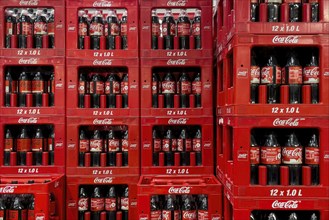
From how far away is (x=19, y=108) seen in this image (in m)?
4.09

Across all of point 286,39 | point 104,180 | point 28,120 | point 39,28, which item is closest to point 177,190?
point 104,180

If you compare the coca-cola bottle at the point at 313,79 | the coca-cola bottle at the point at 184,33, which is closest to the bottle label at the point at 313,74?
the coca-cola bottle at the point at 313,79

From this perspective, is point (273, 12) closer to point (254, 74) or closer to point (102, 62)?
point (254, 74)

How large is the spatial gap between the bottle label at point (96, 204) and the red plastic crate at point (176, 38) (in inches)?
58.3

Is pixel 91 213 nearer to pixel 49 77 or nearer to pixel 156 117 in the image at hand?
pixel 156 117

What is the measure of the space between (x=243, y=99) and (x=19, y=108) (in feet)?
7.59

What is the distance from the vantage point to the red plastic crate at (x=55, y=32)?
4.09 metres

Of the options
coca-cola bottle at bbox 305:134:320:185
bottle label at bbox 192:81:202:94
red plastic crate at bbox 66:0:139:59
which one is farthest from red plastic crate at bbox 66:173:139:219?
coca-cola bottle at bbox 305:134:320:185

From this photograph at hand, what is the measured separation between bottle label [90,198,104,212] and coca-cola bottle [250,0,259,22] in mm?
2250

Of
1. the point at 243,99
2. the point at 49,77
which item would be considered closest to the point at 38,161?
the point at 49,77

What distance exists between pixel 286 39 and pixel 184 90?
4.82 feet

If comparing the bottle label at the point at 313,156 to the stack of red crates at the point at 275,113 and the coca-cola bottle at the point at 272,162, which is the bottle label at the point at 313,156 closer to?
the stack of red crates at the point at 275,113

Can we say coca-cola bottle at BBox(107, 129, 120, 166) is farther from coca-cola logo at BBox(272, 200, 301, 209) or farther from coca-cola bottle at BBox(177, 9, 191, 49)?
coca-cola logo at BBox(272, 200, 301, 209)

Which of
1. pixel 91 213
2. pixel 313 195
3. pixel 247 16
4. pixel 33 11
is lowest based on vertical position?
Answer: pixel 91 213
